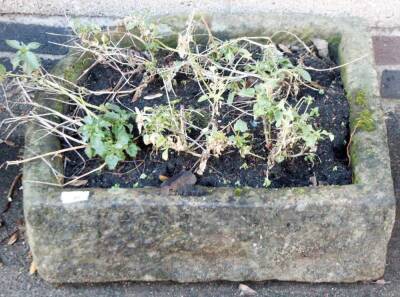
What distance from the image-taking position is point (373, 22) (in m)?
2.85

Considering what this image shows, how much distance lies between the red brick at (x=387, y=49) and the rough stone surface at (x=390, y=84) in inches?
1.8

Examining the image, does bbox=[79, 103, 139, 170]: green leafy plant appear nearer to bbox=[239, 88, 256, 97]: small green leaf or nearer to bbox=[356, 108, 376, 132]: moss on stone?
bbox=[239, 88, 256, 97]: small green leaf

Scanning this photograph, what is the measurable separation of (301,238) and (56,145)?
0.81m

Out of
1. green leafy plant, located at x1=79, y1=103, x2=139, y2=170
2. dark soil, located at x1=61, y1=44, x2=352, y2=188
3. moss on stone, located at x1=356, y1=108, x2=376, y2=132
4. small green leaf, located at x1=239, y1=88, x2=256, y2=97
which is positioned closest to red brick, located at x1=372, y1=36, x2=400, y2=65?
dark soil, located at x1=61, y1=44, x2=352, y2=188

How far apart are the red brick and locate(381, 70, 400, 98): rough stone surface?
4 cm

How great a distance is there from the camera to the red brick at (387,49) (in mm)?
2883

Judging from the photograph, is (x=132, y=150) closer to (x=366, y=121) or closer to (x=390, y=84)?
(x=366, y=121)

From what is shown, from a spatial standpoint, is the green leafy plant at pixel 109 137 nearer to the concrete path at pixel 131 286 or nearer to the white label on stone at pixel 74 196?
the white label on stone at pixel 74 196

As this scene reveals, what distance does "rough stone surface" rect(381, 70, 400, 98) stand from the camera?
298 cm

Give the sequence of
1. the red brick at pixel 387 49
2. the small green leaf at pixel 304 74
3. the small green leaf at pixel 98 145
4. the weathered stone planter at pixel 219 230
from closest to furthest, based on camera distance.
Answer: the weathered stone planter at pixel 219 230 → the small green leaf at pixel 98 145 → the small green leaf at pixel 304 74 → the red brick at pixel 387 49

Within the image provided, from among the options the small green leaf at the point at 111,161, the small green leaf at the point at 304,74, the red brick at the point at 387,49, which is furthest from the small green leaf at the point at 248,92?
the red brick at the point at 387,49

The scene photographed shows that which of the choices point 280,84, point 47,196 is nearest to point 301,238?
point 280,84

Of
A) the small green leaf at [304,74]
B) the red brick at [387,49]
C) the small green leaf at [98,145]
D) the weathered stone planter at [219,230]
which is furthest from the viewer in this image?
the red brick at [387,49]

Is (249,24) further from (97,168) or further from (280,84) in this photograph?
(97,168)
